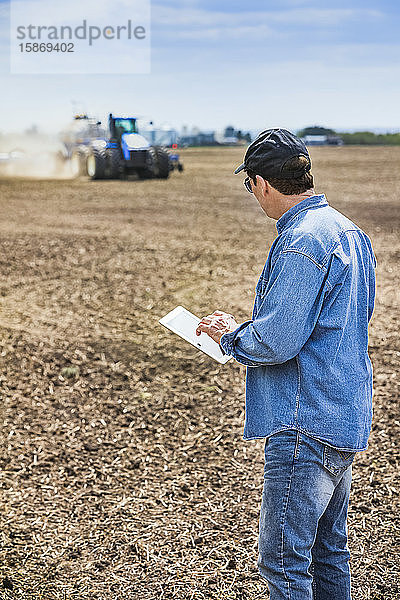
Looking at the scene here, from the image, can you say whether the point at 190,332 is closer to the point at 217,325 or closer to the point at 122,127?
the point at 217,325

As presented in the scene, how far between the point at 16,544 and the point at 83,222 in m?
10.0

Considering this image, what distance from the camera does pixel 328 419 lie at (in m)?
2.30

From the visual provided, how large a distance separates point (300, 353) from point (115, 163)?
66.6 feet

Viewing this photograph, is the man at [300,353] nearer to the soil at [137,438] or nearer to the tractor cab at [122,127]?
the soil at [137,438]

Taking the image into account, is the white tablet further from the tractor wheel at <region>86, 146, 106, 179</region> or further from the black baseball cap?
the tractor wheel at <region>86, 146, 106, 179</region>

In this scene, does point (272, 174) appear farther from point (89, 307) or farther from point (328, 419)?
point (89, 307)

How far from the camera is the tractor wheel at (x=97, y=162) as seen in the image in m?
21.3

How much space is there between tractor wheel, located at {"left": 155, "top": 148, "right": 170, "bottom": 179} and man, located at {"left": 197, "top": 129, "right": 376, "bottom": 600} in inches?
823

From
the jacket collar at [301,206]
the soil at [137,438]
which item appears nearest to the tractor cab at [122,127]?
the soil at [137,438]

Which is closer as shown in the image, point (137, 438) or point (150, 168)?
point (137, 438)

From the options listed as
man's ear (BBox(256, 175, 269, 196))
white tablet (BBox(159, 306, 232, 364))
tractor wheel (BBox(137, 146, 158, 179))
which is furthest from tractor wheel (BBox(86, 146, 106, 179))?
man's ear (BBox(256, 175, 269, 196))

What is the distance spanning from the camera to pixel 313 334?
2.29m

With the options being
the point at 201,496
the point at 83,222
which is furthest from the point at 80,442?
the point at 83,222

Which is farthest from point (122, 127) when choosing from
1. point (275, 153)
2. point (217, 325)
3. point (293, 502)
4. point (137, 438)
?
point (293, 502)
